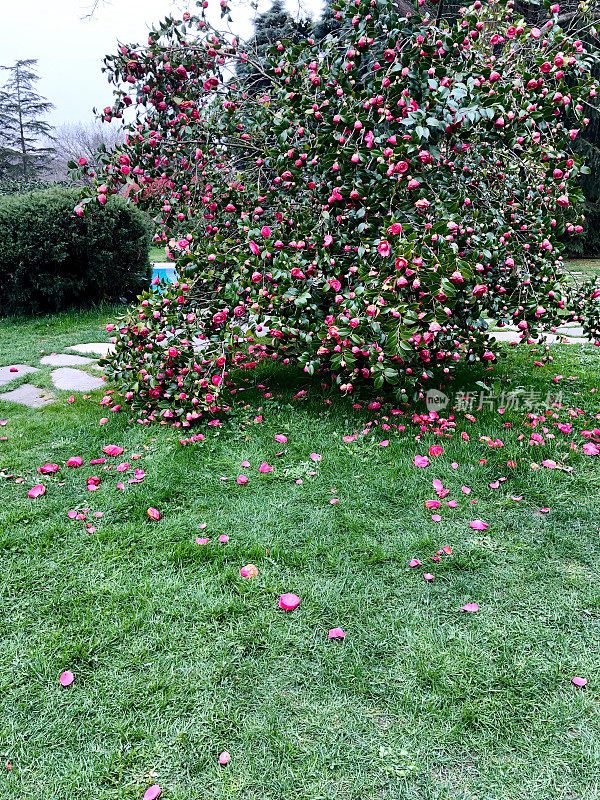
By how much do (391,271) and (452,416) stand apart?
1006 millimetres

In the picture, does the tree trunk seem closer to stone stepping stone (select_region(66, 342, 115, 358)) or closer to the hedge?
the hedge

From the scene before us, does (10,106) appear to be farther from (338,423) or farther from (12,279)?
(338,423)

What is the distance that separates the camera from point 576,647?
1.50 m

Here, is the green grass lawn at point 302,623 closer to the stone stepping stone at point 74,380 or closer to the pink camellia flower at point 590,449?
the pink camellia flower at point 590,449

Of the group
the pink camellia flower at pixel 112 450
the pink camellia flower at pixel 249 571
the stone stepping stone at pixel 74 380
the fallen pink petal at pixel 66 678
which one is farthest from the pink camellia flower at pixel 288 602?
the stone stepping stone at pixel 74 380

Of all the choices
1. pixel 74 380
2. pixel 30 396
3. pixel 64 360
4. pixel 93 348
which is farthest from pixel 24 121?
pixel 30 396

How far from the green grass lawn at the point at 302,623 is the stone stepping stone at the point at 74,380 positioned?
0.92m

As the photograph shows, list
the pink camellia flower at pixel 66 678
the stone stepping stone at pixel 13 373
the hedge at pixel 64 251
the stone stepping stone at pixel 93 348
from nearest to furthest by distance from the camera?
the pink camellia flower at pixel 66 678
the stone stepping stone at pixel 13 373
the stone stepping stone at pixel 93 348
the hedge at pixel 64 251

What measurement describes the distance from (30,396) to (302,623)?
2.64m

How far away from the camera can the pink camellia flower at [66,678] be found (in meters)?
1.37

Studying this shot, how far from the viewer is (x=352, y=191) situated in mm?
2529

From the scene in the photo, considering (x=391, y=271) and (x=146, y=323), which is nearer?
(x=391, y=271)

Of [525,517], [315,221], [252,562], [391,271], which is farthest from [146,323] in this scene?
[525,517]

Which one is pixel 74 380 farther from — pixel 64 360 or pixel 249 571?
pixel 249 571
